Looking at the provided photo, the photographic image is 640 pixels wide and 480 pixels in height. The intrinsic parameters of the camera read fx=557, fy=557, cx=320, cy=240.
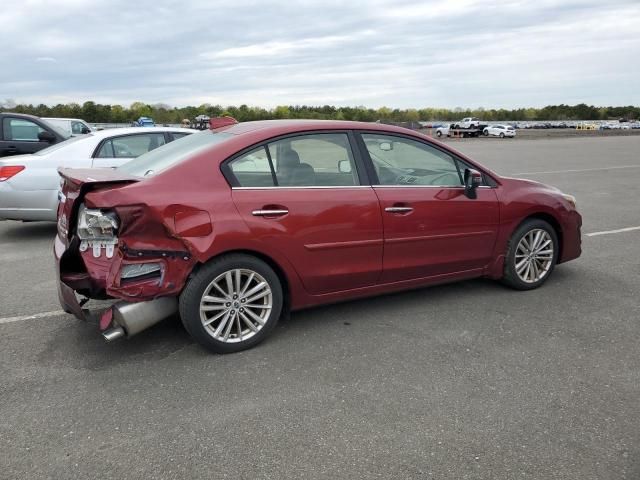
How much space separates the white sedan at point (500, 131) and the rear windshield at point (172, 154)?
5027 cm

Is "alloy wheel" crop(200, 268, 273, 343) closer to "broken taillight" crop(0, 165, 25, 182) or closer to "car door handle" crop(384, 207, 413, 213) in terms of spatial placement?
"car door handle" crop(384, 207, 413, 213)

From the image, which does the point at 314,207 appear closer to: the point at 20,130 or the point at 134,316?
the point at 134,316

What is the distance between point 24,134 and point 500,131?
47794mm

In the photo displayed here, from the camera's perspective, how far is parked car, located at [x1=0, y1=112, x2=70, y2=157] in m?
9.87

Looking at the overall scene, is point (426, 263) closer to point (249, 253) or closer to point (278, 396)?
point (249, 253)

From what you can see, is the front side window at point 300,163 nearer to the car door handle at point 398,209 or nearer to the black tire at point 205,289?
the car door handle at point 398,209

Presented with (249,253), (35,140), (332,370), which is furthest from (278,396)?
(35,140)

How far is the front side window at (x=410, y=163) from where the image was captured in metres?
4.46

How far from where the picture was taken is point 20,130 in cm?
1010

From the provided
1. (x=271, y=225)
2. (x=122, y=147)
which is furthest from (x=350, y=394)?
(x=122, y=147)

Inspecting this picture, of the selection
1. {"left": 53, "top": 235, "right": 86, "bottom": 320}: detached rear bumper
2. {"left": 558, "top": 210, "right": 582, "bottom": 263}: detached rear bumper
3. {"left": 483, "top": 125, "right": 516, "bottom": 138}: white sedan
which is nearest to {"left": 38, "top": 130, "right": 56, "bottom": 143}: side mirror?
{"left": 53, "top": 235, "right": 86, "bottom": 320}: detached rear bumper

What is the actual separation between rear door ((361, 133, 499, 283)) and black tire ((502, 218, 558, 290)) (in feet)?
0.75

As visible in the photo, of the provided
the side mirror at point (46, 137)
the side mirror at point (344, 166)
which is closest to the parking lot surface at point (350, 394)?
the side mirror at point (344, 166)

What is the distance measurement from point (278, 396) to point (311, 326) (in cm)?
114
